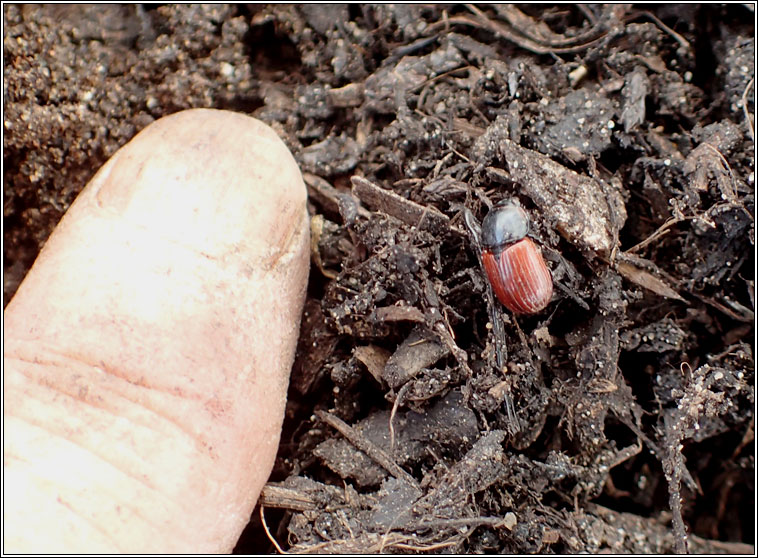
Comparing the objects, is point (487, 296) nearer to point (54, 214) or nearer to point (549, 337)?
point (549, 337)

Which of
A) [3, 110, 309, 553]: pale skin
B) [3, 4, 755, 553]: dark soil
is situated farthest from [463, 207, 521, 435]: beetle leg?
[3, 110, 309, 553]: pale skin

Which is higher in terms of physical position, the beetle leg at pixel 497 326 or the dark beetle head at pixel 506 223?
the dark beetle head at pixel 506 223

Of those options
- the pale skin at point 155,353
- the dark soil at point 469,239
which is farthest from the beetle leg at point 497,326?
the pale skin at point 155,353

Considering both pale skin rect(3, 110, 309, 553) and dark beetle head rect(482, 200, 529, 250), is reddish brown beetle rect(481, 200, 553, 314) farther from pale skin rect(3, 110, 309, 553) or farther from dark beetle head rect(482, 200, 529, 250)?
pale skin rect(3, 110, 309, 553)

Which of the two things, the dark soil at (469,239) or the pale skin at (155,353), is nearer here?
the pale skin at (155,353)

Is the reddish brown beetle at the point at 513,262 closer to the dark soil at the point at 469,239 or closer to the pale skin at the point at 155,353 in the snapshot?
the dark soil at the point at 469,239

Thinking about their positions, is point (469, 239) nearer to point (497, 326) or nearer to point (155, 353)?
point (497, 326)

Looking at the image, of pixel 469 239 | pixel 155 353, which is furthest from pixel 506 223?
pixel 155 353
